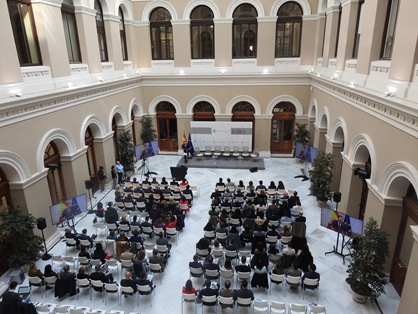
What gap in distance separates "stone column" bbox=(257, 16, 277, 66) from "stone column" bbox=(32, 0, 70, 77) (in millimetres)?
10879

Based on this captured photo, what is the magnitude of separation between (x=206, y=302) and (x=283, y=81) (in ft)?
47.0

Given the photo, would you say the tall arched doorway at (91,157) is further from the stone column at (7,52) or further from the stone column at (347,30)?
the stone column at (347,30)

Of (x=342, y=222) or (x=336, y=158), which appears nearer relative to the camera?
(x=342, y=222)

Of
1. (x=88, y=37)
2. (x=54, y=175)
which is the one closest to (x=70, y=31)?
(x=88, y=37)

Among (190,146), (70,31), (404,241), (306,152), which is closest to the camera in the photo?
(404,241)

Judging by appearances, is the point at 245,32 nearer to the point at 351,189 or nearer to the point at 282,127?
the point at 282,127

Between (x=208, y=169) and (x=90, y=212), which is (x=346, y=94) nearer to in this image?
(x=208, y=169)

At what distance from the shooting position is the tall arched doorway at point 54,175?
1168cm

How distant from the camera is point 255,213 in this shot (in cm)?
1154

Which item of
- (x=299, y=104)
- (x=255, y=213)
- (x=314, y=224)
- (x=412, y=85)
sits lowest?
(x=314, y=224)

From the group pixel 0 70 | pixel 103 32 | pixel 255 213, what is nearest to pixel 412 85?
pixel 255 213

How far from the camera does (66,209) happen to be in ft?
35.7

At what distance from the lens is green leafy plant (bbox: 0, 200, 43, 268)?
29.7 feet

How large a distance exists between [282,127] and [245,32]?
6.26 metres
